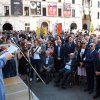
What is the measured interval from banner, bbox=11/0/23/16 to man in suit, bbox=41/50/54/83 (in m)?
35.3

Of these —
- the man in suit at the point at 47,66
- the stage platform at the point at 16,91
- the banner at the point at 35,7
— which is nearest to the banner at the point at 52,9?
the banner at the point at 35,7

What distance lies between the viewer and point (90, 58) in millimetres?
8984

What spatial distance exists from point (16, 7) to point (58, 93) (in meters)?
38.0

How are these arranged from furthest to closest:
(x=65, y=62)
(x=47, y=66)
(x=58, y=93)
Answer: (x=47, y=66) < (x=65, y=62) < (x=58, y=93)

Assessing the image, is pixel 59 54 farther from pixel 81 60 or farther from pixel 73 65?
pixel 81 60

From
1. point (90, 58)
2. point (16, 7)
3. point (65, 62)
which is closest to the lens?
point (90, 58)

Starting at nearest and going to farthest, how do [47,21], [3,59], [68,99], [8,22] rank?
[3,59] → [68,99] → [8,22] → [47,21]

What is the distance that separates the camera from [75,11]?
52.2 metres

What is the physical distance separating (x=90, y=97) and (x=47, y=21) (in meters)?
40.8

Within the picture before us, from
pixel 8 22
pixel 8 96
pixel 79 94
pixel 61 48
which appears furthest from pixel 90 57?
pixel 8 22

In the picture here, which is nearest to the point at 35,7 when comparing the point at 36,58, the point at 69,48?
the point at 69,48

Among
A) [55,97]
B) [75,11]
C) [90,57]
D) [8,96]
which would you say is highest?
[75,11]

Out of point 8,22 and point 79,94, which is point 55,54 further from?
point 8,22

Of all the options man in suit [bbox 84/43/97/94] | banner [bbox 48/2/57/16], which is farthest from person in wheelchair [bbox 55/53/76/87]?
banner [bbox 48/2/57/16]
